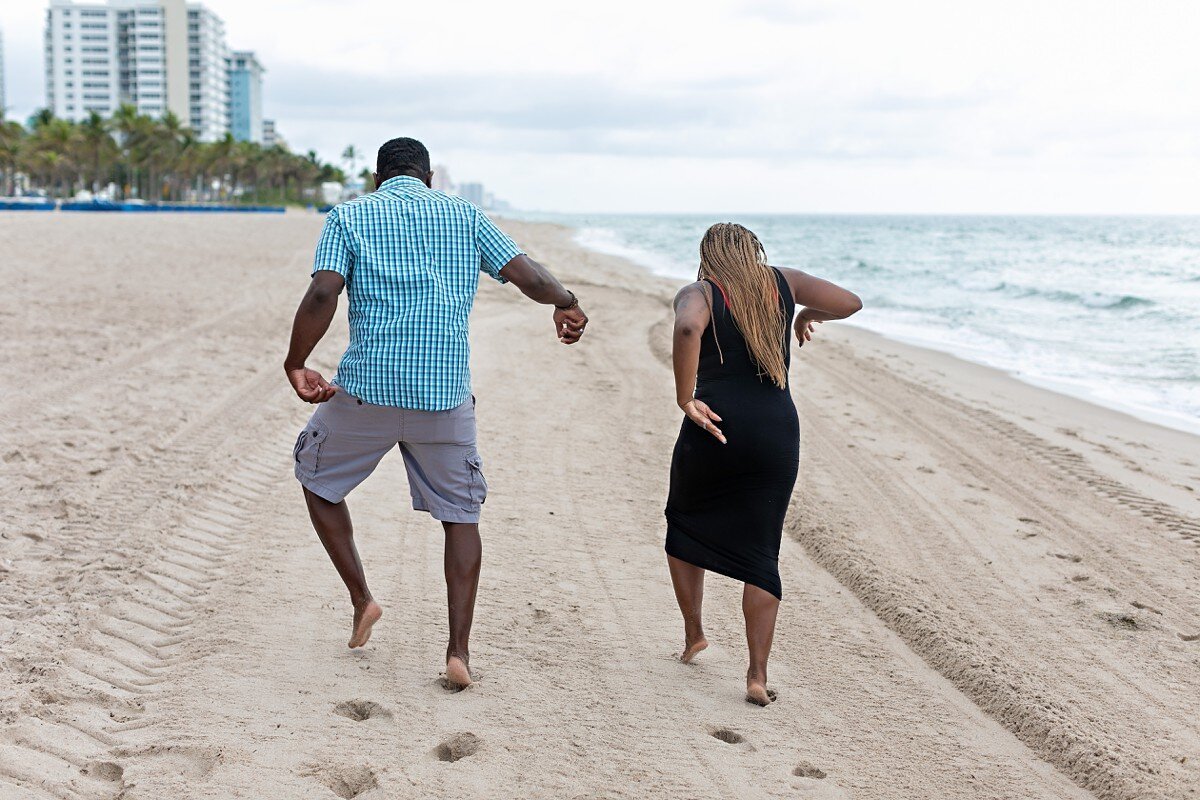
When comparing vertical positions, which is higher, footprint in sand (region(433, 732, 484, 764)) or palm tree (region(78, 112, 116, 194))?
palm tree (region(78, 112, 116, 194))

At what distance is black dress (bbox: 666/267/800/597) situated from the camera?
12.5 feet

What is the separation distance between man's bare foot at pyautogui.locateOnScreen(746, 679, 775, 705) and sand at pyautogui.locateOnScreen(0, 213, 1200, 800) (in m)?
0.04

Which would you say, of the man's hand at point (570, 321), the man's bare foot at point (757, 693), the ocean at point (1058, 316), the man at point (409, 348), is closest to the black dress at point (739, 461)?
the man's bare foot at point (757, 693)

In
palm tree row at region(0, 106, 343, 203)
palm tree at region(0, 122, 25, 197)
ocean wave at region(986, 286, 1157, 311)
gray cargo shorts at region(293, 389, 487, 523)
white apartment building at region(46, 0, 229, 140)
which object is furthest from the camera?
white apartment building at region(46, 0, 229, 140)

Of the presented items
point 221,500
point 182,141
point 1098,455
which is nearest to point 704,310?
point 221,500

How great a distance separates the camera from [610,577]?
5.10 metres

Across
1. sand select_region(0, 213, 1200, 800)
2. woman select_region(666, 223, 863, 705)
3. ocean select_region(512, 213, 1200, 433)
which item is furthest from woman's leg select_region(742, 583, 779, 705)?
ocean select_region(512, 213, 1200, 433)

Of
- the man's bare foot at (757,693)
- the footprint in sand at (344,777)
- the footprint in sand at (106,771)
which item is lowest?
the footprint in sand at (106,771)

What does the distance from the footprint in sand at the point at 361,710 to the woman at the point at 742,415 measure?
123 centimetres

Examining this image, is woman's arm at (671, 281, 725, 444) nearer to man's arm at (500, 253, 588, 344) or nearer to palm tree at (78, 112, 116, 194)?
man's arm at (500, 253, 588, 344)

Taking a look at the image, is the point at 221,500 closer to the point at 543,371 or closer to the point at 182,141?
the point at 543,371

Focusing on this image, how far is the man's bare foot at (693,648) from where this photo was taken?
13.6ft

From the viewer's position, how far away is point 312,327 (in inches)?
141

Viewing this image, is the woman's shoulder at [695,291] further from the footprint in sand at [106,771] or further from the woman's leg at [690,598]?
the footprint in sand at [106,771]
